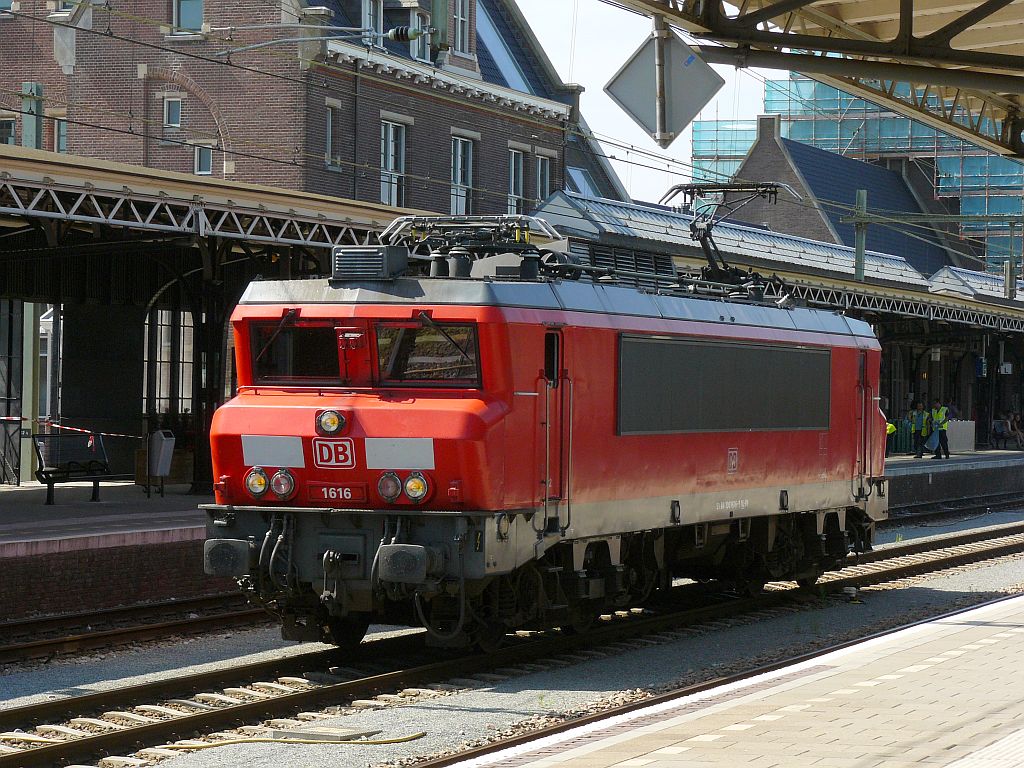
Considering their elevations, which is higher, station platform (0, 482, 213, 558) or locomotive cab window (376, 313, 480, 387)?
locomotive cab window (376, 313, 480, 387)

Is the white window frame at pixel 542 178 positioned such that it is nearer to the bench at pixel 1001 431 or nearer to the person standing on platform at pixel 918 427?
the person standing on platform at pixel 918 427

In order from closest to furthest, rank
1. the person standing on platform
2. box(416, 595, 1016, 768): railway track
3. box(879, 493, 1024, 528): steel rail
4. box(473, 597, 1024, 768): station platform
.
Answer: box(473, 597, 1024, 768): station platform, box(416, 595, 1016, 768): railway track, box(879, 493, 1024, 528): steel rail, the person standing on platform

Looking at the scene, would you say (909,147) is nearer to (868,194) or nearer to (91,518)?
(868,194)

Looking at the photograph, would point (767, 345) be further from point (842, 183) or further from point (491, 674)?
point (842, 183)

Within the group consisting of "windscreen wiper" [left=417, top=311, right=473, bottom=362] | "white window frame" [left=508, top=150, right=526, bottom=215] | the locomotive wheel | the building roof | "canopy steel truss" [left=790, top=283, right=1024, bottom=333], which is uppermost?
"white window frame" [left=508, top=150, right=526, bottom=215]

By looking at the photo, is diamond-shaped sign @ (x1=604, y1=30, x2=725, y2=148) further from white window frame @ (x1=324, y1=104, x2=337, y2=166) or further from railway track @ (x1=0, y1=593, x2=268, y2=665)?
white window frame @ (x1=324, y1=104, x2=337, y2=166)

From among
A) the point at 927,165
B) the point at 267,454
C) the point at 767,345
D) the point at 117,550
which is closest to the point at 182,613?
the point at 117,550

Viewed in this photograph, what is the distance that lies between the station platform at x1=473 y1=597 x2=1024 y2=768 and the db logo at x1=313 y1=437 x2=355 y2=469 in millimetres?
2923

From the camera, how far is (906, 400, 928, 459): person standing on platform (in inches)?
1705

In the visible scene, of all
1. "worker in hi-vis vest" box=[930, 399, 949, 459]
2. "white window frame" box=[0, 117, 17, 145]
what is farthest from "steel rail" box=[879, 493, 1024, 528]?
"white window frame" box=[0, 117, 17, 145]

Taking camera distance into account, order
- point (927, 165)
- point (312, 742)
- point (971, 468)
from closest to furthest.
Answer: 1. point (312, 742)
2. point (971, 468)
3. point (927, 165)

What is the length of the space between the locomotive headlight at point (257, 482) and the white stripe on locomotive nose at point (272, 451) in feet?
0.17

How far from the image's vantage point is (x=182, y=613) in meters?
15.2

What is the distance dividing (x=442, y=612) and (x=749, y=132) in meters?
72.6
